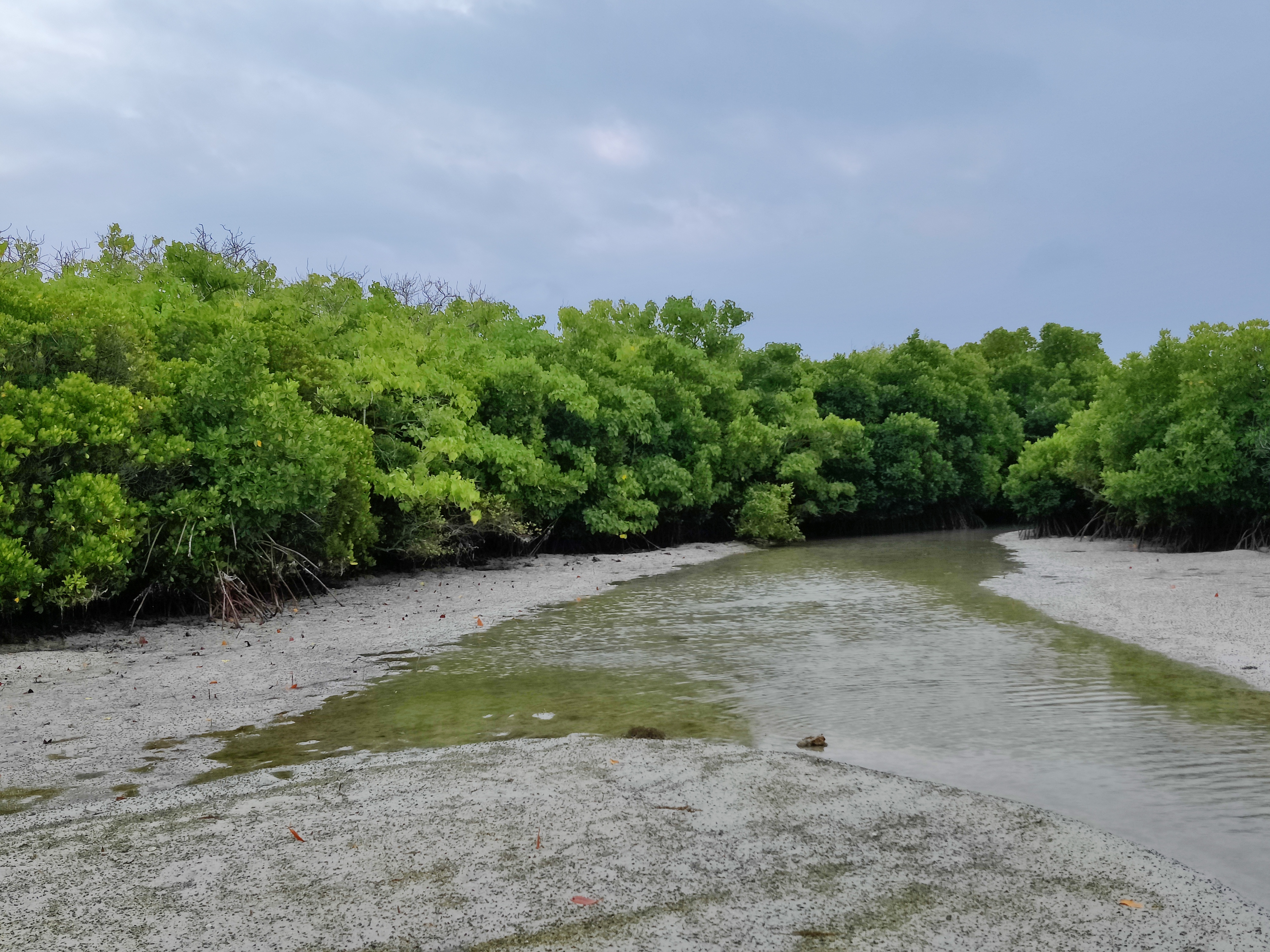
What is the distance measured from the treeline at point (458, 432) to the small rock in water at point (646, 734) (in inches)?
395

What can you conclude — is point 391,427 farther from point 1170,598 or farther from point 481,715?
point 1170,598

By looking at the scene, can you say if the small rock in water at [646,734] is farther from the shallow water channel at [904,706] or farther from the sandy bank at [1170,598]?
the sandy bank at [1170,598]

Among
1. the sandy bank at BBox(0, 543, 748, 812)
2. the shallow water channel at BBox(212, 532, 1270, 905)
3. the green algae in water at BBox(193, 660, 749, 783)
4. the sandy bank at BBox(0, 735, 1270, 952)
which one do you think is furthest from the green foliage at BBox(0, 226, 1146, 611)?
the sandy bank at BBox(0, 735, 1270, 952)

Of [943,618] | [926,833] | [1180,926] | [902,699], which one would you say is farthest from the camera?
[943,618]

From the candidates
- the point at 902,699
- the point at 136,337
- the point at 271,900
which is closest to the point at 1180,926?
the point at 271,900

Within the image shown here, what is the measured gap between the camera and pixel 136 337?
55.5 feet

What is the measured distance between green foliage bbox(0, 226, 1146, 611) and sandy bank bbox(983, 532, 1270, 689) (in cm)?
479

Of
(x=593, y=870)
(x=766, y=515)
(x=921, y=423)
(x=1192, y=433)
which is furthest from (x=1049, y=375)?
(x=593, y=870)

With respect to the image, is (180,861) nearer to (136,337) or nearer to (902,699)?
(902,699)

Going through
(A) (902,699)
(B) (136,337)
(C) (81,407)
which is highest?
(B) (136,337)

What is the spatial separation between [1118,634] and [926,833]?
390 inches

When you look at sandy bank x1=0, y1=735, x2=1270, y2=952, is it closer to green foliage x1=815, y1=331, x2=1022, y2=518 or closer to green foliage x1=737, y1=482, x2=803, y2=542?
green foliage x1=737, y1=482, x2=803, y2=542

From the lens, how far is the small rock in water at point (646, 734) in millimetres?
8820

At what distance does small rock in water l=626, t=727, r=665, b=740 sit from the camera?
8.82m
